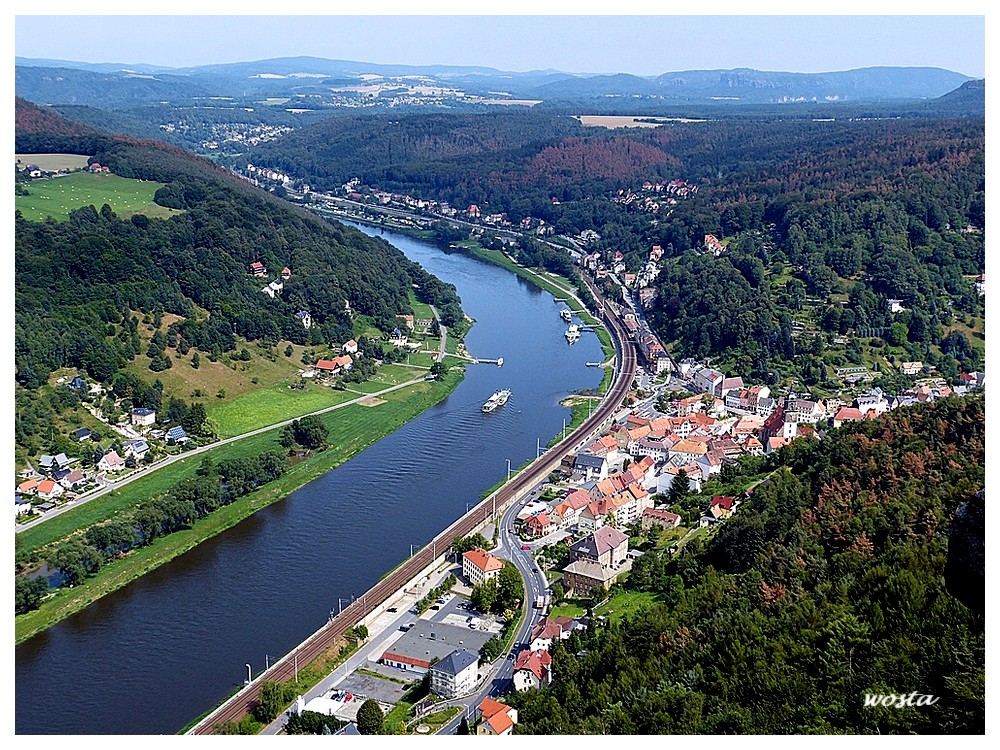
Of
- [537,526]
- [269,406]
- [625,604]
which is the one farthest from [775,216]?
[625,604]

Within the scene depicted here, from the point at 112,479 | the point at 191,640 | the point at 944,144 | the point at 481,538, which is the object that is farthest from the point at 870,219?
the point at 191,640

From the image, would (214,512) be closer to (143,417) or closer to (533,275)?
(143,417)

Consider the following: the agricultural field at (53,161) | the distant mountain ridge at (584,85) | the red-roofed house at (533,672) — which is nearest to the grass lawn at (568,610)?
the red-roofed house at (533,672)

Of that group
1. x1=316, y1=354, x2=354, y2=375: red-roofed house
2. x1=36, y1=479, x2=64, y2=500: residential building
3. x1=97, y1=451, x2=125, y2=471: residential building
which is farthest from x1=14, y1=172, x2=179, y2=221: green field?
x1=36, y1=479, x2=64, y2=500: residential building

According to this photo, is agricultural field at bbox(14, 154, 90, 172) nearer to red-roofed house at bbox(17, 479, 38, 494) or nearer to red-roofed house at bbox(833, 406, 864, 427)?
red-roofed house at bbox(17, 479, 38, 494)

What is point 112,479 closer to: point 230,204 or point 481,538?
point 481,538

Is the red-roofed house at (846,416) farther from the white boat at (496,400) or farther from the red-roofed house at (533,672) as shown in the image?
the red-roofed house at (533,672)
